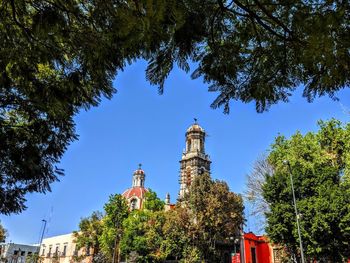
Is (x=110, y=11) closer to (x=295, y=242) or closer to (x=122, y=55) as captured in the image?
(x=122, y=55)

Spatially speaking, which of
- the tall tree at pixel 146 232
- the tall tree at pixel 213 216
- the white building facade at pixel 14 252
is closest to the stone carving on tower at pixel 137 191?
the tall tree at pixel 146 232

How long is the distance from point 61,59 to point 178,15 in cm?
145

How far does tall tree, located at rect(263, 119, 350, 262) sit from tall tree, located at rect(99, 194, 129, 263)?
1614 cm

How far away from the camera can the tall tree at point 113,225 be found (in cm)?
3031

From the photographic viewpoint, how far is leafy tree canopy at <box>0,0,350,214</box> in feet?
8.31

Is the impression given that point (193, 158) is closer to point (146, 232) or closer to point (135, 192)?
point (135, 192)

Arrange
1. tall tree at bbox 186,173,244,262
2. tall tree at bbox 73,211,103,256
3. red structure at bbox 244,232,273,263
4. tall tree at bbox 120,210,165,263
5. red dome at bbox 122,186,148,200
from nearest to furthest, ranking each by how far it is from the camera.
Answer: tall tree at bbox 186,173,244,262 < tall tree at bbox 120,210,165,263 < red structure at bbox 244,232,273,263 < tall tree at bbox 73,211,103,256 < red dome at bbox 122,186,148,200

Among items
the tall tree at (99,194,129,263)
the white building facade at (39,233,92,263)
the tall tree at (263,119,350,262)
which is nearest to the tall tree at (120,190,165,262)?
the tall tree at (99,194,129,263)

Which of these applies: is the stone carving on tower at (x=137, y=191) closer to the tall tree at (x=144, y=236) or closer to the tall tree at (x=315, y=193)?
the tall tree at (x=144, y=236)

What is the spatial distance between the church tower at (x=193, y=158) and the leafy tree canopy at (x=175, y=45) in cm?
3457

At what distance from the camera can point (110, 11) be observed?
277 cm

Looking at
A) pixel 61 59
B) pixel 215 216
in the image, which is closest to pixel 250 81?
pixel 61 59

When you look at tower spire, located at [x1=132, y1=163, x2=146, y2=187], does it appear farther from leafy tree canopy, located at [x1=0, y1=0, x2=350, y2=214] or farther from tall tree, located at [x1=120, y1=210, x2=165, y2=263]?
leafy tree canopy, located at [x1=0, y1=0, x2=350, y2=214]

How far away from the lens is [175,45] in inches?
113
